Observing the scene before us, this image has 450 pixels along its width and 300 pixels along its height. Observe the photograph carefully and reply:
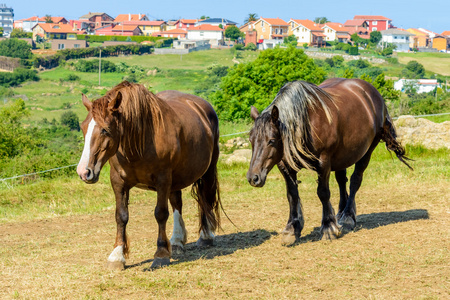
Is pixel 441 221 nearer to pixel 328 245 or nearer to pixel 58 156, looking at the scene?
pixel 328 245

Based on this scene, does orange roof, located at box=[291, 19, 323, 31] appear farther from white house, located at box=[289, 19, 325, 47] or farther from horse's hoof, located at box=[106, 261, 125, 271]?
horse's hoof, located at box=[106, 261, 125, 271]

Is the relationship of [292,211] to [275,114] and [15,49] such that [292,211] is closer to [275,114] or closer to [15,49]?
[275,114]

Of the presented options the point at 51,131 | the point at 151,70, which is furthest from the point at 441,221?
the point at 151,70

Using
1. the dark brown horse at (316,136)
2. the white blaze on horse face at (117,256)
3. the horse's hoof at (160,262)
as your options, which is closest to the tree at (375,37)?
the dark brown horse at (316,136)

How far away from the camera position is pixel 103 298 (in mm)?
5438

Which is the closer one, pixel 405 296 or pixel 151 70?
pixel 405 296

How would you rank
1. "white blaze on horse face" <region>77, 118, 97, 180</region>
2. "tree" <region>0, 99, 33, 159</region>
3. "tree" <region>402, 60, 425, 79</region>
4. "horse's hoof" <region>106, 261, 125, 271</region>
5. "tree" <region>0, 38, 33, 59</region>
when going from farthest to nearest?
1. "tree" <region>0, 38, 33, 59</region>
2. "tree" <region>402, 60, 425, 79</region>
3. "tree" <region>0, 99, 33, 159</region>
4. "horse's hoof" <region>106, 261, 125, 271</region>
5. "white blaze on horse face" <region>77, 118, 97, 180</region>

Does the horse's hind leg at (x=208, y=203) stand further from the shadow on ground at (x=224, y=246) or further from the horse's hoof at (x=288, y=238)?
the horse's hoof at (x=288, y=238)

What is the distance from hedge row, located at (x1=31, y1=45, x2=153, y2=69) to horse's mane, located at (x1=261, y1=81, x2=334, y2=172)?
131466mm

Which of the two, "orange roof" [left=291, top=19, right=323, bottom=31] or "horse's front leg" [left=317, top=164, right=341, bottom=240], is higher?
"orange roof" [left=291, top=19, right=323, bottom=31]

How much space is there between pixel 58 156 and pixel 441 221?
1774 cm

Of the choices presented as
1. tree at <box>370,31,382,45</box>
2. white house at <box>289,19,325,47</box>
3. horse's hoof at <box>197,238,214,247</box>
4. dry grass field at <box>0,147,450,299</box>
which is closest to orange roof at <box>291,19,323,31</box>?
white house at <box>289,19,325,47</box>

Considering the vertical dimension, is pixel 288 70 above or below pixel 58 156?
above

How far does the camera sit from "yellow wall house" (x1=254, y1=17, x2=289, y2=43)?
18575 centimetres
